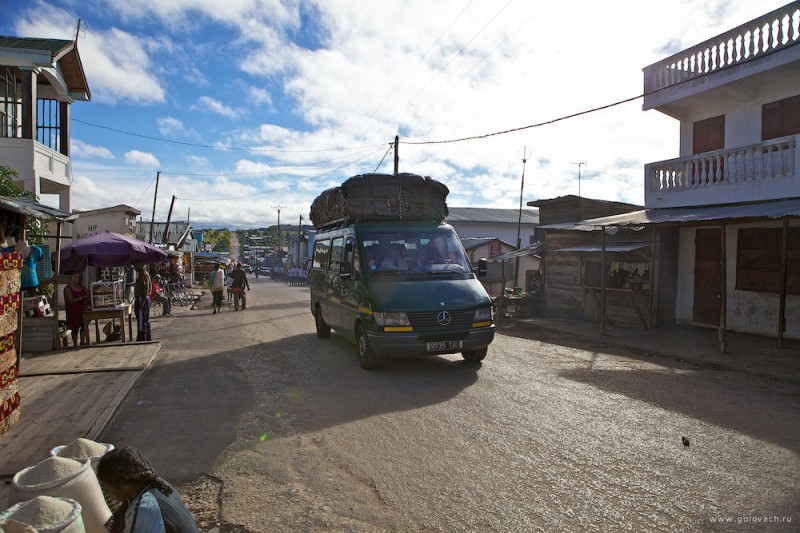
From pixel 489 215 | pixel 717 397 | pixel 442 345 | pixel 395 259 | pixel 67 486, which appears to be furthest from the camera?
pixel 489 215

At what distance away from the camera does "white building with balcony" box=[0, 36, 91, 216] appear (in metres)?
14.0

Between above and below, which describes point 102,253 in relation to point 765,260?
below

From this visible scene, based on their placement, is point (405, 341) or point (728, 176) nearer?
point (405, 341)

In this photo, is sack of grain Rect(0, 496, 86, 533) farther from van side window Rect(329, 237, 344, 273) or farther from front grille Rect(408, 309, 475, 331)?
van side window Rect(329, 237, 344, 273)

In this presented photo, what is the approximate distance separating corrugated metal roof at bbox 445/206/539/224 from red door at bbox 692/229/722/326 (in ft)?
103

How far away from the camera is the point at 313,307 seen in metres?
12.6

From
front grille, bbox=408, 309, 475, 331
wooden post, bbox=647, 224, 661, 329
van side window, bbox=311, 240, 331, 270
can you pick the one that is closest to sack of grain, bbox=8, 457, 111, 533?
front grille, bbox=408, 309, 475, 331

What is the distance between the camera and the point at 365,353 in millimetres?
8188

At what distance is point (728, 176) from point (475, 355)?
8312mm

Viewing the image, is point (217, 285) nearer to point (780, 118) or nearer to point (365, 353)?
point (365, 353)

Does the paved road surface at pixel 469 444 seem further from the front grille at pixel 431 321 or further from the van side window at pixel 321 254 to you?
the van side window at pixel 321 254

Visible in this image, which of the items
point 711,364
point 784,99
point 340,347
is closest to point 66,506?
point 340,347

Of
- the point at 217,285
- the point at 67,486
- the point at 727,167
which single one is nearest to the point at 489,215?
the point at 217,285

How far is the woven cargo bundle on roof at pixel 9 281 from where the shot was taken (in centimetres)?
505
